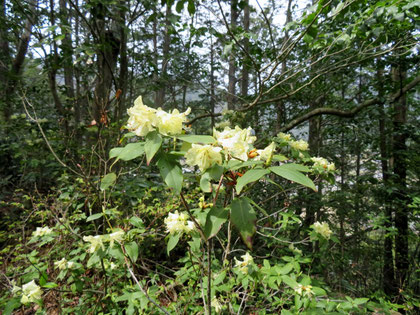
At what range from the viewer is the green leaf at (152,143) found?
70cm

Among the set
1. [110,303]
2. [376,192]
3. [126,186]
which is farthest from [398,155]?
[110,303]

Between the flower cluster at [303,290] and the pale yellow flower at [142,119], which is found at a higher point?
the pale yellow flower at [142,119]

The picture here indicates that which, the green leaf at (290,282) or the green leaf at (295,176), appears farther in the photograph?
the green leaf at (290,282)

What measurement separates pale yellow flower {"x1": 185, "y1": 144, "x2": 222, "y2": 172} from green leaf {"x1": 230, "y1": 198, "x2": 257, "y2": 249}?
6.4 inches

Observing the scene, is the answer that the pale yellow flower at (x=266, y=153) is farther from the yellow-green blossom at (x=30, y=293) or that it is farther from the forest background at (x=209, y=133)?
the yellow-green blossom at (x=30, y=293)

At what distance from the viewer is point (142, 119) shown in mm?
791

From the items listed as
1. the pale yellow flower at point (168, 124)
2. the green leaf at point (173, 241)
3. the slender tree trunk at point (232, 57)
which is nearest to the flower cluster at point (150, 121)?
the pale yellow flower at point (168, 124)

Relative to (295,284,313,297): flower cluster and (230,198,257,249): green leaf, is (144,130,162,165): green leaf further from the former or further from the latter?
(295,284,313,297): flower cluster

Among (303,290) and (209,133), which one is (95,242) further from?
(209,133)

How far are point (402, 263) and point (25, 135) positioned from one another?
7683 millimetres

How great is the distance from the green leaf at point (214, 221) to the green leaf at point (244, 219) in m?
0.07

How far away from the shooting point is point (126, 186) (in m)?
2.65

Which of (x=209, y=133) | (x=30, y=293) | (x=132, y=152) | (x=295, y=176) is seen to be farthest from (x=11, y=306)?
(x=209, y=133)

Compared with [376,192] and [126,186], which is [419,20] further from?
[126,186]
